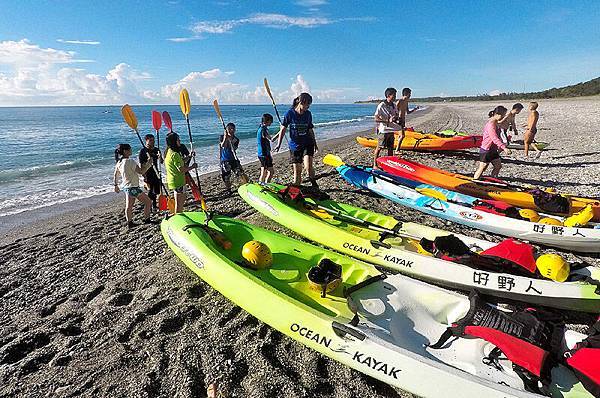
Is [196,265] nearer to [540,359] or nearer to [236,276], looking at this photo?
[236,276]

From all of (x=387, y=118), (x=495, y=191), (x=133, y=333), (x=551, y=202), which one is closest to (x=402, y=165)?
(x=387, y=118)

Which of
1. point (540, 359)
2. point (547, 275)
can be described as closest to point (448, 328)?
point (540, 359)

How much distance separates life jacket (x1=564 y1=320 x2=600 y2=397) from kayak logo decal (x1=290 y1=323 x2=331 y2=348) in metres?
1.68

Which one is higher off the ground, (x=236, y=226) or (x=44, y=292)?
(x=236, y=226)

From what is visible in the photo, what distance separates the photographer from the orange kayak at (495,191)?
5.60 m

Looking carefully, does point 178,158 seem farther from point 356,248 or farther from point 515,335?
point 515,335

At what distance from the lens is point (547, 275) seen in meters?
3.55

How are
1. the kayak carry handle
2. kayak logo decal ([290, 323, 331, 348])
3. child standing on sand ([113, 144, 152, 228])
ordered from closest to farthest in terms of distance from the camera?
the kayak carry handle → kayak logo decal ([290, 323, 331, 348]) → child standing on sand ([113, 144, 152, 228])

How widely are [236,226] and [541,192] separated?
15.8 feet

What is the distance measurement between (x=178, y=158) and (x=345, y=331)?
154 inches

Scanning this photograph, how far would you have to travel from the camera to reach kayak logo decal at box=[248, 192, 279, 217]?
565cm

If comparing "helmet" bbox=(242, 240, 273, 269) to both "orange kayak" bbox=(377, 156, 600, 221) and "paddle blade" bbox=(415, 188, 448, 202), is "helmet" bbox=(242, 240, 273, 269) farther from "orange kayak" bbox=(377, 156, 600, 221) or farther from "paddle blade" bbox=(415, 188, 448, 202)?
"orange kayak" bbox=(377, 156, 600, 221)

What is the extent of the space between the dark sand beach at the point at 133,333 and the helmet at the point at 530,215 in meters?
0.52

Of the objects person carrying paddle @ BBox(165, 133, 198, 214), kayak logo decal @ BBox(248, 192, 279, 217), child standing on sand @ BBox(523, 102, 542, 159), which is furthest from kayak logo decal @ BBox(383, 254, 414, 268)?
child standing on sand @ BBox(523, 102, 542, 159)
